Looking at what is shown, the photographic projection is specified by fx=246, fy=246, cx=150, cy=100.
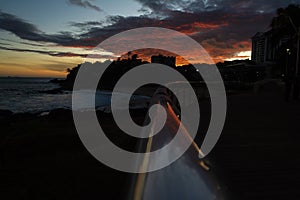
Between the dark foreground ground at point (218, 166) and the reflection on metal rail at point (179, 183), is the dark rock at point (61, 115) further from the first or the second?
the reflection on metal rail at point (179, 183)

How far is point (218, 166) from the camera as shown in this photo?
3465 millimetres

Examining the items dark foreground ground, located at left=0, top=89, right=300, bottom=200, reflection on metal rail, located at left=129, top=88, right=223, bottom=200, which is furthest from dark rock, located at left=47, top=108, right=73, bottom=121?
reflection on metal rail, located at left=129, top=88, right=223, bottom=200

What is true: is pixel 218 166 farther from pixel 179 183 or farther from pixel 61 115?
pixel 61 115

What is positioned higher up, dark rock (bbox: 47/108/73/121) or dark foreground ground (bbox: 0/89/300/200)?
dark foreground ground (bbox: 0/89/300/200)

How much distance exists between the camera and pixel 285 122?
288 inches

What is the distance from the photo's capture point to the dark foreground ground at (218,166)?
303 cm

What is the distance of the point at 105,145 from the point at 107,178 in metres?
4.85

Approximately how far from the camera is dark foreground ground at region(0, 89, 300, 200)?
9.94 ft

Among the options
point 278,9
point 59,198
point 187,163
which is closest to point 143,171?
point 187,163

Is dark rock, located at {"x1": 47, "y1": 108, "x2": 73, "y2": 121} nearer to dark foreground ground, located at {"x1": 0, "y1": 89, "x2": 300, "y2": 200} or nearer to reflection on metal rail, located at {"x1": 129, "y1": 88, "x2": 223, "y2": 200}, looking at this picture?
dark foreground ground, located at {"x1": 0, "y1": 89, "x2": 300, "y2": 200}

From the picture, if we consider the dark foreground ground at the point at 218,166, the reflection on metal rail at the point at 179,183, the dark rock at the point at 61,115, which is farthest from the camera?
the dark rock at the point at 61,115

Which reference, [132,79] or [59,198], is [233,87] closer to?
[59,198]

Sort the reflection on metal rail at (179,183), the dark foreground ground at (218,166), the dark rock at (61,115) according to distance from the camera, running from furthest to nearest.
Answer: the dark rock at (61,115), the dark foreground ground at (218,166), the reflection on metal rail at (179,183)

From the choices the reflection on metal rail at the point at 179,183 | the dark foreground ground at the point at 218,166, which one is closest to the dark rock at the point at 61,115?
the dark foreground ground at the point at 218,166
